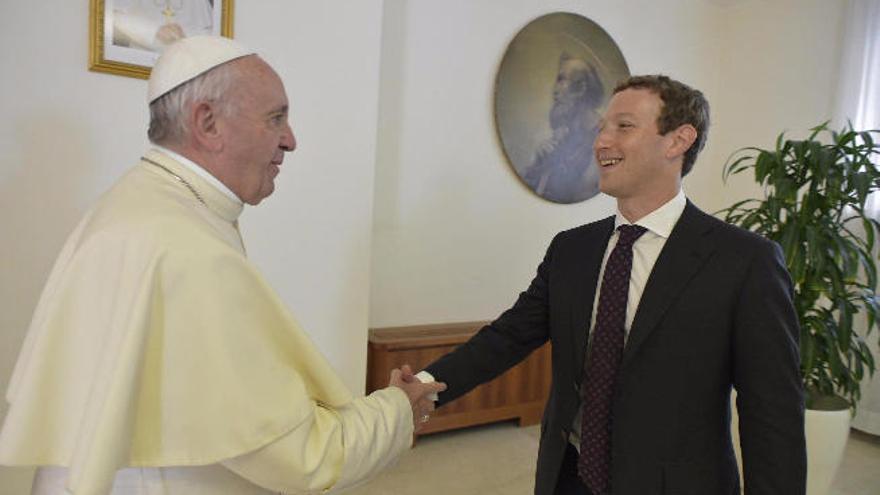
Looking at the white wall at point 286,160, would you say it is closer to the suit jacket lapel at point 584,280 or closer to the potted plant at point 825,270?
the suit jacket lapel at point 584,280

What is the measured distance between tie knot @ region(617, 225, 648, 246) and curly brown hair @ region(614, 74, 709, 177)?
228 mm

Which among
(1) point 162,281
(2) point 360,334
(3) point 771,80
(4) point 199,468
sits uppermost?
(3) point 771,80

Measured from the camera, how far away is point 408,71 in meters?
3.35

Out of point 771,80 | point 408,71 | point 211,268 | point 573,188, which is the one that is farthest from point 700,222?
point 771,80

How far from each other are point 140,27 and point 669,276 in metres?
2.04

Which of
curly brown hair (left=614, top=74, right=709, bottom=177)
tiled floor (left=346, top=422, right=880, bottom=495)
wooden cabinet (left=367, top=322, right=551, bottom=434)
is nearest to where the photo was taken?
curly brown hair (left=614, top=74, right=709, bottom=177)

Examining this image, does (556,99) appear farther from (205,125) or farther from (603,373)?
(205,125)

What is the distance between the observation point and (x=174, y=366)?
0.88m

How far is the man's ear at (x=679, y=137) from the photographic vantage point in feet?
4.62

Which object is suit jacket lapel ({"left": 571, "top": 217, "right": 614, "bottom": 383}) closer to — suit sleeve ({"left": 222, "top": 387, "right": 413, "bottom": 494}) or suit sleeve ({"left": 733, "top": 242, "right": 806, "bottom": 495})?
suit sleeve ({"left": 733, "top": 242, "right": 806, "bottom": 495})

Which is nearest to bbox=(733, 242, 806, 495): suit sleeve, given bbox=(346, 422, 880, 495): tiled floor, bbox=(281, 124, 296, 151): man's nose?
bbox=(281, 124, 296, 151): man's nose

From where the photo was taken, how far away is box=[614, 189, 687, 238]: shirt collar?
4.48ft

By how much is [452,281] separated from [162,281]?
2.85 m

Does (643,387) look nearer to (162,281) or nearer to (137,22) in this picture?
(162,281)
